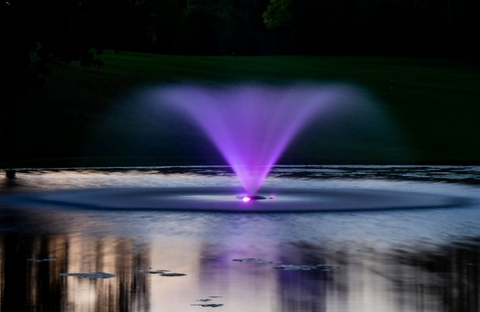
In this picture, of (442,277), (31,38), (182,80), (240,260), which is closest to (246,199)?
(240,260)

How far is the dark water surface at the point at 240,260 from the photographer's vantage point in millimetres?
12039

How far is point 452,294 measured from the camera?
40.7ft

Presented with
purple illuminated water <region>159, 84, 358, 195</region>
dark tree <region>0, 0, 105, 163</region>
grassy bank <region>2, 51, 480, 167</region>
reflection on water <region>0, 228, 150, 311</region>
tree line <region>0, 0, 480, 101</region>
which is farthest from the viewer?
tree line <region>0, 0, 480, 101</region>

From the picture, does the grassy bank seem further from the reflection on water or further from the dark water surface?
the reflection on water

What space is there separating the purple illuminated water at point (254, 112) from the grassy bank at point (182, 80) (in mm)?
1851

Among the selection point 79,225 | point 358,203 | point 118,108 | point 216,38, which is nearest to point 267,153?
point 118,108

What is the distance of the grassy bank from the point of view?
44.3 m

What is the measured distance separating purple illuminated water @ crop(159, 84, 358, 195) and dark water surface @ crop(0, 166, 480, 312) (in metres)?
19.9

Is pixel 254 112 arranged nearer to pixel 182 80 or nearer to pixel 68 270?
pixel 182 80

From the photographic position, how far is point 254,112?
58.6m

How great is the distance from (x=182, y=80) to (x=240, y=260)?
168ft

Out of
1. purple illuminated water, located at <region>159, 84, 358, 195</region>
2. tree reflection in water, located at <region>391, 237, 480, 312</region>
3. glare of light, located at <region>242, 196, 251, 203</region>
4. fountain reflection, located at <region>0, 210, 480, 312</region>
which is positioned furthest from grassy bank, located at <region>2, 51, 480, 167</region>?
tree reflection in water, located at <region>391, 237, 480, 312</region>

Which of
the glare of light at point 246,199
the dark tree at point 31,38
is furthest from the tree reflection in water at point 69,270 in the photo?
the dark tree at point 31,38

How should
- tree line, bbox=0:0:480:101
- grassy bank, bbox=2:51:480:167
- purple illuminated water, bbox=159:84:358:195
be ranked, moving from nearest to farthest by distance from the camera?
grassy bank, bbox=2:51:480:167 → purple illuminated water, bbox=159:84:358:195 → tree line, bbox=0:0:480:101
